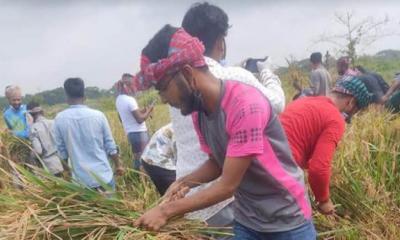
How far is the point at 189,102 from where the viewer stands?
211 centimetres

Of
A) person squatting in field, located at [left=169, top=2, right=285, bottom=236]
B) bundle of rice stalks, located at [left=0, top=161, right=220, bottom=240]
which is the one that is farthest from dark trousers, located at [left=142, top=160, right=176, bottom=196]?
bundle of rice stalks, located at [left=0, top=161, right=220, bottom=240]

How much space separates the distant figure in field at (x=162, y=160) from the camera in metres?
3.72

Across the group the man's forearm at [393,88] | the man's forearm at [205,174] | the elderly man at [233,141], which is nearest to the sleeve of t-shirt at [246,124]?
the elderly man at [233,141]

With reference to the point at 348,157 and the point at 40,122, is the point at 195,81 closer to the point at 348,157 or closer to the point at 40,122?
the point at 348,157

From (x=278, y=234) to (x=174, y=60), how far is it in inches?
31.9

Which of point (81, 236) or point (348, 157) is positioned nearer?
point (81, 236)

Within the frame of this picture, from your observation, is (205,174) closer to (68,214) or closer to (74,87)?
(68,214)

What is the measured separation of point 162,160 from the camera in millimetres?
3738

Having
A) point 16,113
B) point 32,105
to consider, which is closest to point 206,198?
point 32,105

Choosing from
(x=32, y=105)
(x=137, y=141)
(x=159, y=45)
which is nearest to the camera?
(x=159, y=45)

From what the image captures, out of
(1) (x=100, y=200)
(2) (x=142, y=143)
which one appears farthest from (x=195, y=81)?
(2) (x=142, y=143)

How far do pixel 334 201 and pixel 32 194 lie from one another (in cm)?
196

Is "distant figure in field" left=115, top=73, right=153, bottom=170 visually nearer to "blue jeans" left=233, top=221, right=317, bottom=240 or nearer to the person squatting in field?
the person squatting in field

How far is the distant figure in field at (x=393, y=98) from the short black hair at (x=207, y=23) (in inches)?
131
